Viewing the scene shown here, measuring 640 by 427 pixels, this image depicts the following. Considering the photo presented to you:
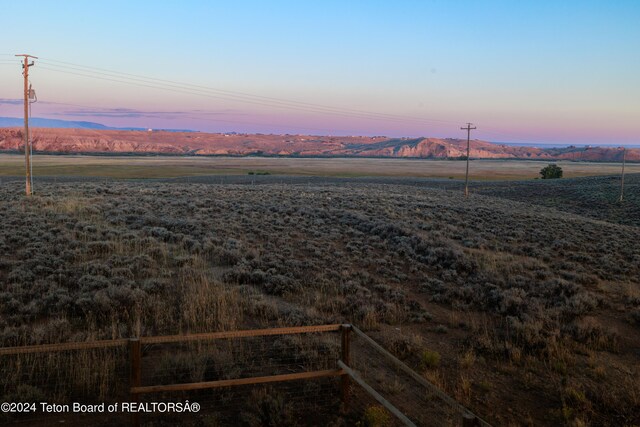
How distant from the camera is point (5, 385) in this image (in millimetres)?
6332

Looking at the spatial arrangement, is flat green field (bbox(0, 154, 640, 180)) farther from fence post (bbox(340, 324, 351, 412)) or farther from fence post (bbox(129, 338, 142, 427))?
fence post (bbox(340, 324, 351, 412))

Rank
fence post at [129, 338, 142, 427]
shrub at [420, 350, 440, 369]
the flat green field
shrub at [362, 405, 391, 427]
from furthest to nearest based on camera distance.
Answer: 1. the flat green field
2. shrub at [420, 350, 440, 369]
3. shrub at [362, 405, 391, 427]
4. fence post at [129, 338, 142, 427]

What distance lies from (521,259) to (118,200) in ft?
66.6

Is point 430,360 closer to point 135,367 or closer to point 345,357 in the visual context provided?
point 345,357

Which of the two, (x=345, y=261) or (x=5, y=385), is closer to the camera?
(x=5, y=385)

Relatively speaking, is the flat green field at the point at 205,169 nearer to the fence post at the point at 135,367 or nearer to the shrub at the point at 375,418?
the fence post at the point at 135,367

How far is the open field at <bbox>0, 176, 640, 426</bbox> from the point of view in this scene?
305 inches

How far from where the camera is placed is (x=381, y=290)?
41.2ft

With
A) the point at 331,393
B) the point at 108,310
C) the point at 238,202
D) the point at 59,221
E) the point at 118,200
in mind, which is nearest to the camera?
the point at 331,393

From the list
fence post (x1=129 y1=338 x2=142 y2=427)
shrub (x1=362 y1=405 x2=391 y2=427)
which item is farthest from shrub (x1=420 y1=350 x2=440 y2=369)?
fence post (x1=129 y1=338 x2=142 y2=427)

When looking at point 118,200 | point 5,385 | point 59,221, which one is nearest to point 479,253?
point 5,385

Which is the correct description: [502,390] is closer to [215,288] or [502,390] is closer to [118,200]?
[215,288]

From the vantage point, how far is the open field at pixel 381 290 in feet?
25.4

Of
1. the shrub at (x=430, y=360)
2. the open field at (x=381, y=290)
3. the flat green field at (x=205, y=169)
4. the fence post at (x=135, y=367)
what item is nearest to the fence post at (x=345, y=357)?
the open field at (x=381, y=290)
